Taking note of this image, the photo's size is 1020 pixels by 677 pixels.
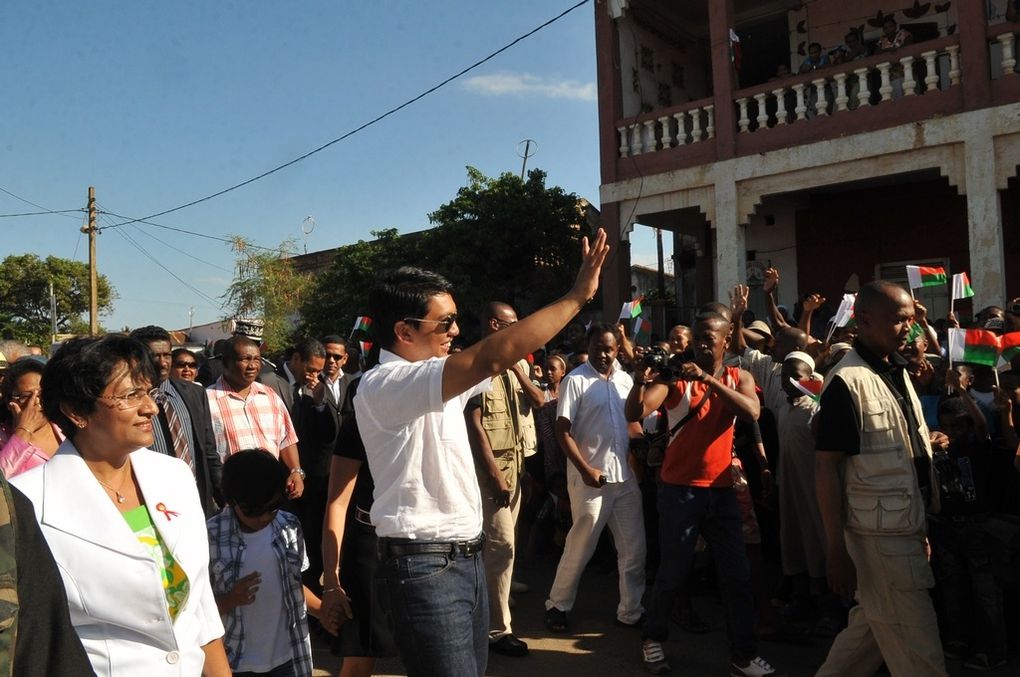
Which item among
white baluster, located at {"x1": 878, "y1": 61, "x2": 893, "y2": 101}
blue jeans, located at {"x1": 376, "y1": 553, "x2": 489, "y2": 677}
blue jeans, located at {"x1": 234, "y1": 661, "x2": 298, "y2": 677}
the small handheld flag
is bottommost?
blue jeans, located at {"x1": 234, "y1": 661, "x2": 298, "y2": 677}

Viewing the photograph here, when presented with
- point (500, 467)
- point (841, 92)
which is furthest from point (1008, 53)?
point (500, 467)

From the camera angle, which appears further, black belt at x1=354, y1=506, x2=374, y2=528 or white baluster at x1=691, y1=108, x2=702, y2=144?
white baluster at x1=691, y1=108, x2=702, y2=144

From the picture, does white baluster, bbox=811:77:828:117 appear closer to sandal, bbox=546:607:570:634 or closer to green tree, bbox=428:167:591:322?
green tree, bbox=428:167:591:322

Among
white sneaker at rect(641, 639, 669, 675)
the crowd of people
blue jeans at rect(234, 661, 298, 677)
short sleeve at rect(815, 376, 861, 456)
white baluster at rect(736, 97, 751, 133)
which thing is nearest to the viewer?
the crowd of people

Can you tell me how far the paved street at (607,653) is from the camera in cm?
474

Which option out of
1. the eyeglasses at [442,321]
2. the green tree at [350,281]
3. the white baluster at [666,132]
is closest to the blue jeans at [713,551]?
the eyeglasses at [442,321]

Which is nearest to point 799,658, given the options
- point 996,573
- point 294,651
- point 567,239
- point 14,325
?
point 996,573

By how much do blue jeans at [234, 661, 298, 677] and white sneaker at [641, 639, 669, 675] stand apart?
2287mm

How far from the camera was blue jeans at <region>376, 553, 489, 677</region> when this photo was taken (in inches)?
98.0

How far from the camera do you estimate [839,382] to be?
3521 millimetres

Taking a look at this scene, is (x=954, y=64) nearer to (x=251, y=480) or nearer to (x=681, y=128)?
(x=681, y=128)

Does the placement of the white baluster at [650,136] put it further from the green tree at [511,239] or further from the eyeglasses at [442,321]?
the eyeglasses at [442,321]

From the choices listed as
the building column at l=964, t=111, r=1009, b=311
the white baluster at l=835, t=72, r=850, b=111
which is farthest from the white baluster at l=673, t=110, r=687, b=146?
the building column at l=964, t=111, r=1009, b=311

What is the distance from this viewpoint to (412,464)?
257cm
